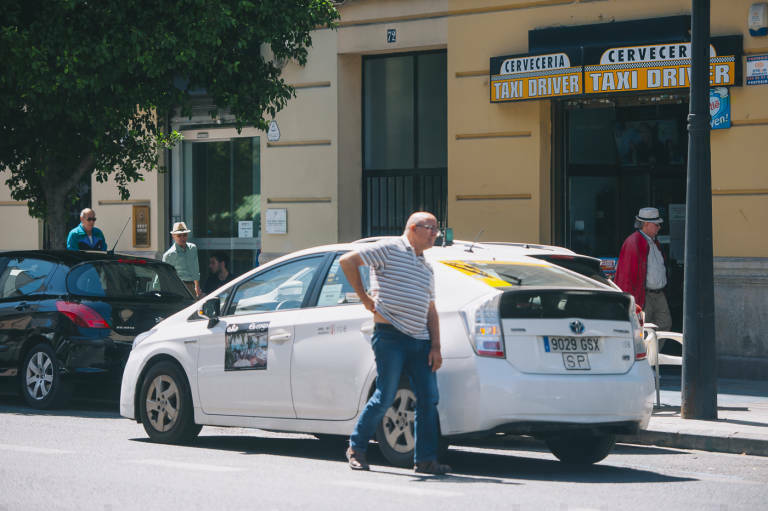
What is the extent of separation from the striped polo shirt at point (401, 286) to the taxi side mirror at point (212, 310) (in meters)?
1.95

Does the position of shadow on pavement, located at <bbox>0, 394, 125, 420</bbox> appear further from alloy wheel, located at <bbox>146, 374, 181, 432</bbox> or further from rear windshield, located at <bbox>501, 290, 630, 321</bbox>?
rear windshield, located at <bbox>501, 290, 630, 321</bbox>

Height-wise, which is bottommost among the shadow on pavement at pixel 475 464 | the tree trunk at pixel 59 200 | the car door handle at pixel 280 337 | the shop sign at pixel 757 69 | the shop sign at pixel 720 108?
the shadow on pavement at pixel 475 464

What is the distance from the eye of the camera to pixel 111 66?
1410 centimetres

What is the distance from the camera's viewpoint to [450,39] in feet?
53.4

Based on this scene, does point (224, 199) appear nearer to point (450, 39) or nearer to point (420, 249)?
point (450, 39)

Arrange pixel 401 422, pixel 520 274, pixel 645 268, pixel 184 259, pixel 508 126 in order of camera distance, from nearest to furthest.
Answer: pixel 401 422 → pixel 520 274 → pixel 645 268 → pixel 508 126 → pixel 184 259

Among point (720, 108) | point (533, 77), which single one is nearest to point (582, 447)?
point (720, 108)

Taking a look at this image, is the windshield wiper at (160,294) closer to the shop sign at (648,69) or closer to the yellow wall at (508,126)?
the yellow wall at (508,126)

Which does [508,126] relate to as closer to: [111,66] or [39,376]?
[111,66]

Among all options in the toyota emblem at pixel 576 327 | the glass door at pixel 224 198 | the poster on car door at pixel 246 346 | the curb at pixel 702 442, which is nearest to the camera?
the toyota emblem at pixel 576 327

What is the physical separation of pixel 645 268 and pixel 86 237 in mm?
7641

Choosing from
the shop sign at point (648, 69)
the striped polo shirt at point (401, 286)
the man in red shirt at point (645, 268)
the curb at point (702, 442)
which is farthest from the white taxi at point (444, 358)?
the shop sign at point (648, 69)

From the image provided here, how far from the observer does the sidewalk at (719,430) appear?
969cm

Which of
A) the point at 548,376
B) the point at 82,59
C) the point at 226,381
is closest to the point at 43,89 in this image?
the point at 82,59
